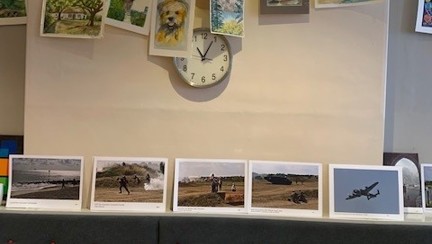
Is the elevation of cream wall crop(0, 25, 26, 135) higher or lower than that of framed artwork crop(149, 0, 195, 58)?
lower

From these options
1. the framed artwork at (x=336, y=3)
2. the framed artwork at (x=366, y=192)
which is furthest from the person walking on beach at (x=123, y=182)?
the framed artwork at (x=336, y=3)

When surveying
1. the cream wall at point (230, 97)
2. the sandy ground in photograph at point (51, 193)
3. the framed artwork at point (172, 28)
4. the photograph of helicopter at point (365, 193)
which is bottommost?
the sandy ground in photograph at point (51, 193)

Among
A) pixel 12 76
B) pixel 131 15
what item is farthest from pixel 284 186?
pixel 12 76

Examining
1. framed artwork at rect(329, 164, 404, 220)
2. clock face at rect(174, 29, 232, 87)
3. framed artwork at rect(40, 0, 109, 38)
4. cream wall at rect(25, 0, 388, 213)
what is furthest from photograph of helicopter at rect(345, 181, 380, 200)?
framed artwork at rect(40, 0, 109, 38)

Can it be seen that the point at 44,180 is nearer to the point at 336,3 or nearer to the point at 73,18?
the point at 73,18

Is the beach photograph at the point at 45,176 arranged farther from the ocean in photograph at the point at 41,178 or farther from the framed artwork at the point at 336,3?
the framed artwork at the point at 336,3

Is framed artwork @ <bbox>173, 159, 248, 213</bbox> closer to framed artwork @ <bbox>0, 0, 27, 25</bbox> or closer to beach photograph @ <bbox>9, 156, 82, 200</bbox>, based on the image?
beach photograph @ <bbox>9, 156, 82, 200</bbox>

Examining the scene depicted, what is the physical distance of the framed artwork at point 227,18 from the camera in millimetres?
2186

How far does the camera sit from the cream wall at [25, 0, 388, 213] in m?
2.25

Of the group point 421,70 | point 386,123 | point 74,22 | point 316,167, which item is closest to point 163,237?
point 316,167

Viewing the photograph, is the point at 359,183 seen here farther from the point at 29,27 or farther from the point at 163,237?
the point at 29,27

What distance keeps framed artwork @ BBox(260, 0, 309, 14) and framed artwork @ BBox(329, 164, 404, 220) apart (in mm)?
722

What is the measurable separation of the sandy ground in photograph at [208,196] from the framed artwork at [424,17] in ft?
3.90

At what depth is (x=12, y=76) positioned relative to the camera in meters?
2.49
